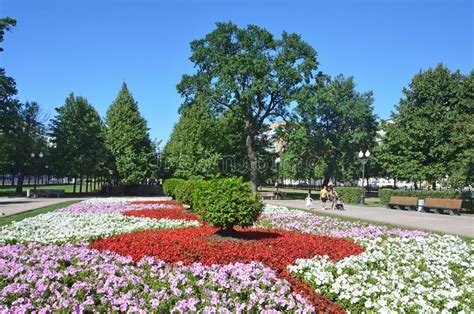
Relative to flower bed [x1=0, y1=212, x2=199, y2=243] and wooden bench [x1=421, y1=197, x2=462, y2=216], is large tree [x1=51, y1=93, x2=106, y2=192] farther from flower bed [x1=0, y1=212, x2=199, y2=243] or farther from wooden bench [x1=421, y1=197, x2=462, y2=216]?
wooden bench [x1=421, y1=197, x2=462, y2=216]

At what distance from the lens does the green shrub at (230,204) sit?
8.89m

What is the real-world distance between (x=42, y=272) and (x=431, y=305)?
17.1 ft

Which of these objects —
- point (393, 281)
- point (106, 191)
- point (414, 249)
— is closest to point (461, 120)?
point (414, 249)

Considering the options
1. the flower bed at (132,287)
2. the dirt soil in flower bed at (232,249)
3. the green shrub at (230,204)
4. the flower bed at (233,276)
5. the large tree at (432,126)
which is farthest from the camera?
the large tree at (432,126)

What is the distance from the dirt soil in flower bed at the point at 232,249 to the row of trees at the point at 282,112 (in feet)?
61.2

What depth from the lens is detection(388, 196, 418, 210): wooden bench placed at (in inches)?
944

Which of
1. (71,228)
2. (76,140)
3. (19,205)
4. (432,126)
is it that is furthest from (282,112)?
(71,228)

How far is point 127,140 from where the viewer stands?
3762 centimetres

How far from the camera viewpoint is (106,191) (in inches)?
1608

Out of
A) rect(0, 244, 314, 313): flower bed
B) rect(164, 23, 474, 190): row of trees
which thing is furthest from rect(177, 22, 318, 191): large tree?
rect(0, 244, 314, 313): flower bed

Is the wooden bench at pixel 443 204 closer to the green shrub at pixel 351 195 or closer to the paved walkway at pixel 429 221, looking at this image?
the paved walkway at pixel 429 221

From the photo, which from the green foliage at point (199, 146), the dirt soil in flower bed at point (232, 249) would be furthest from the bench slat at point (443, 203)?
the green foliage at point (199, 146)

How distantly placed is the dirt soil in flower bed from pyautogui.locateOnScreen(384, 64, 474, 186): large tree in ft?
68.0

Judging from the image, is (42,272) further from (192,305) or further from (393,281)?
(393,281)
